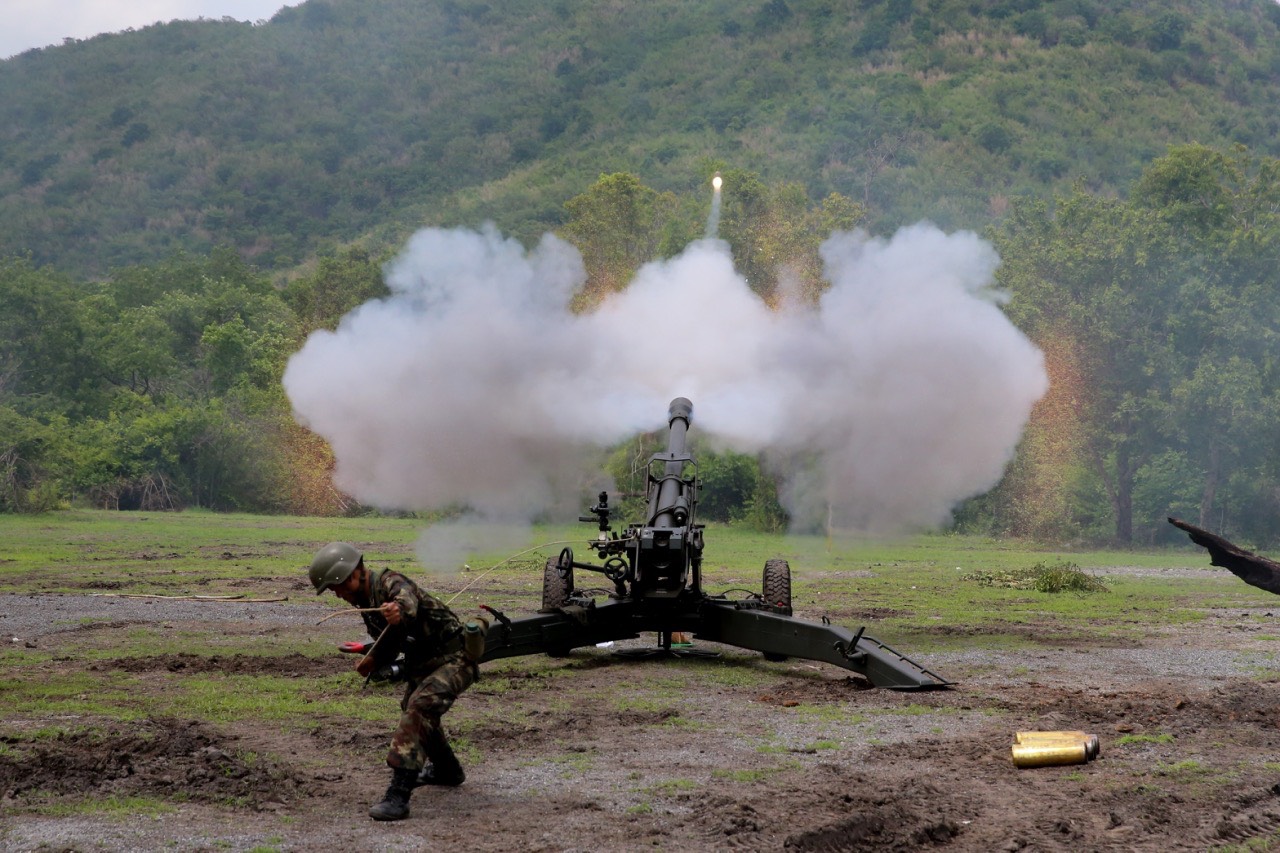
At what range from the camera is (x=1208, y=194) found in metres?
46.6

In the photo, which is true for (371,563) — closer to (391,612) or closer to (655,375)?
(655,375)

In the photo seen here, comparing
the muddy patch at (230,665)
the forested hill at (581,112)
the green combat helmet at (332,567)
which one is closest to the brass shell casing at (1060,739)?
the green combat helmet at (332,567)

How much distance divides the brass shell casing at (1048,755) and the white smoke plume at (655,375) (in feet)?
24.3

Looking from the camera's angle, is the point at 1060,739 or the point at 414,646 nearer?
the point at 414,646

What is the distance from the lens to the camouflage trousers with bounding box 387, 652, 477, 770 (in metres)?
8.00

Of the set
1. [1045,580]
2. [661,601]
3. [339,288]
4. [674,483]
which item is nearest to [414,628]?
[661,601]

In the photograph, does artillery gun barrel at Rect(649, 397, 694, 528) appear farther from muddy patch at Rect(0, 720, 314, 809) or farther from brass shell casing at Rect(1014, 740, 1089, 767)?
muddy patch at Rect(0, 720, 314, 809)

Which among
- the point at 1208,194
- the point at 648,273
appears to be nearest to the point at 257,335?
the point at 1208,194

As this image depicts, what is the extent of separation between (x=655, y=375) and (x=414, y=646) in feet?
27.0

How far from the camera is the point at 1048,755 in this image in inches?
363

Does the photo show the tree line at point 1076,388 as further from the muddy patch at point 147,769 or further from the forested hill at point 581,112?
the forested hill at point 581,112

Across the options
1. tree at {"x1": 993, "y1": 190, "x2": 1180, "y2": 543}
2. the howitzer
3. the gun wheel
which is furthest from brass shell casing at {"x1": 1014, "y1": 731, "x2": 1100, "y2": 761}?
tree at {"x1": 993, "y1": 190, "x2": 1180, "y2": 543}

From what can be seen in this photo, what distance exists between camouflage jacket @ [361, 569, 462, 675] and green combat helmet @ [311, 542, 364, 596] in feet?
0.66

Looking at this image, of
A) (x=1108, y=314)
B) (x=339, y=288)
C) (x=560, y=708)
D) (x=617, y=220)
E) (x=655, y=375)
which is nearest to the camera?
(x=560, y=708)
